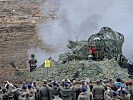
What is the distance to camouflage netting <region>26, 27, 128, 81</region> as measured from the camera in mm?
20312

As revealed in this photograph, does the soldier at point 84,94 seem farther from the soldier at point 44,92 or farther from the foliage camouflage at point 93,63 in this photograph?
the foliage camouflage at point 93,63

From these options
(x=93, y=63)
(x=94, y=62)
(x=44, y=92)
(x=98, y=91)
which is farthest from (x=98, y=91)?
(x=94, y=62)

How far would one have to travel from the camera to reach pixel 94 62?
Answer: 68.1ft

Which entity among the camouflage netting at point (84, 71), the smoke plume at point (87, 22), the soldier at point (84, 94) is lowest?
the soldier at point (84, 94)

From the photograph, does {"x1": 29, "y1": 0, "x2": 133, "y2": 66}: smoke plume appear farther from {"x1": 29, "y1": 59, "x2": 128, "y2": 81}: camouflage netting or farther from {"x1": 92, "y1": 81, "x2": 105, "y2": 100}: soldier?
{"x1": 92, "y1": 81, "x2": 105, "y2": 100}: soldier

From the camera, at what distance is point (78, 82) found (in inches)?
757

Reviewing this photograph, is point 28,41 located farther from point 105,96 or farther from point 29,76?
point 105,96

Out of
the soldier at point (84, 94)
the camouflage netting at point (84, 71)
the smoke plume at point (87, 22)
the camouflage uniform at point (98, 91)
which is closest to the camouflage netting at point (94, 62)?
the camouflage netting at point (84, 71)

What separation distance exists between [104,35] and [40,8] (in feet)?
49.0

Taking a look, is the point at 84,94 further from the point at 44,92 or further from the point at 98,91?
the point at 44,92

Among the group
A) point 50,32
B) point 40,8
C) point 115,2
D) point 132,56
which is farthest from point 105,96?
point 40,8

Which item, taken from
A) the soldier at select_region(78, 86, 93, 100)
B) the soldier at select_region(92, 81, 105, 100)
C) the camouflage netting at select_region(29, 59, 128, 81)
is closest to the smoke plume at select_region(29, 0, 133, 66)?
the camouflage netting at select_region(29, 59, 128, 81)

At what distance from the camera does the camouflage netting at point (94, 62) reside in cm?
2031

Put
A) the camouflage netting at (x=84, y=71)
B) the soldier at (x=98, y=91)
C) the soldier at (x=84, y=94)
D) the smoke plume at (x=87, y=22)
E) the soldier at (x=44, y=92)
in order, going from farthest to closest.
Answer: the smoke plume at (x=87, y=22) < the camouflage netting at (x=84, y=71) < the soldier at (x=44, y=92) < the soldier at (x=98, y=91) < the soldier at (x=84, y=94)
